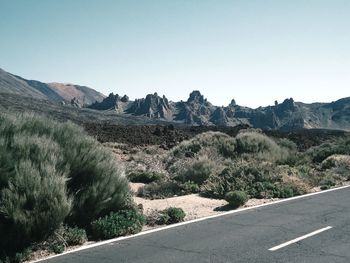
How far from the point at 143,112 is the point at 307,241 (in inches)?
6266

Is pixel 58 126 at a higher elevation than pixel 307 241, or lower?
higher

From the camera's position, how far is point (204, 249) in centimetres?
967

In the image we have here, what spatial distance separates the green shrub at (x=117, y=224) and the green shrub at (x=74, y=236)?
53 centimetres

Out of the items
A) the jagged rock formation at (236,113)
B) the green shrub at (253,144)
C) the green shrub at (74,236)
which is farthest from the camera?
the jagged rock formation at (236,113)

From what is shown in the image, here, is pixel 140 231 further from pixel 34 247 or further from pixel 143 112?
pixel 143 112

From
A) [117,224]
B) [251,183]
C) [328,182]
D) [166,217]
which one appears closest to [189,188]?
[251,183]

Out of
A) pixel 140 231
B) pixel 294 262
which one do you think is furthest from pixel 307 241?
pixel 140 231

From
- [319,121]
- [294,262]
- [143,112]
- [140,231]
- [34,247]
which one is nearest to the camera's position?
[294,262]

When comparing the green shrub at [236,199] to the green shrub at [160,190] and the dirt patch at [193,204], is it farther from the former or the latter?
the green shrub at [160,190]

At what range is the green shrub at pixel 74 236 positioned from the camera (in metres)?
10.1

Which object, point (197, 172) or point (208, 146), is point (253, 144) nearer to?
point (208, 146)

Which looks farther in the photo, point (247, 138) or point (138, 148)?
point (138, 148)

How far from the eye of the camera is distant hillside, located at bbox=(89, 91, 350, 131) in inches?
6531

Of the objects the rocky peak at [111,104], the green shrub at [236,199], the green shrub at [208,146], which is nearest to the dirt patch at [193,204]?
the green shrub at [236,199]
